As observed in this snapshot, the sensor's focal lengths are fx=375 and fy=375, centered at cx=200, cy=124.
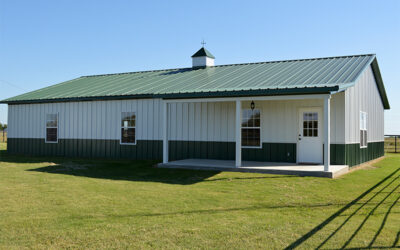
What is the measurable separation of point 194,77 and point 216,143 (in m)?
3.91

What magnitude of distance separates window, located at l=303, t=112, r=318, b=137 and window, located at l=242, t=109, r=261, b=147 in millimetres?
1668

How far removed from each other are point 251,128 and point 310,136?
2.17 metres

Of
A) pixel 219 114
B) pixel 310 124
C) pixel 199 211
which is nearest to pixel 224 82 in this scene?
pixel 219 114

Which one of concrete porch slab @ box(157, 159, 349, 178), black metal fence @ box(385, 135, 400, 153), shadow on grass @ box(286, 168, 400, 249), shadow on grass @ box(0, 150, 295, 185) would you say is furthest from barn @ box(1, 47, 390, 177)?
black metal fence @ box(385, 135, 400, 153)

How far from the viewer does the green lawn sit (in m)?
5.16

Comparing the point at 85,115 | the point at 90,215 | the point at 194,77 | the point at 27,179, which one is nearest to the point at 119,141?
the point at 85,115

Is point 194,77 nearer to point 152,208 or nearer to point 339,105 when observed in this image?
point 339,105

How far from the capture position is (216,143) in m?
14.8

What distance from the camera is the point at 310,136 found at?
13.3 meters

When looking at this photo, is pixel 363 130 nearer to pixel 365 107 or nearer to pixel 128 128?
pixel 365 107

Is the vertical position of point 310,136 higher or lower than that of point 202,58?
lower

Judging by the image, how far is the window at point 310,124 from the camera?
13.3m

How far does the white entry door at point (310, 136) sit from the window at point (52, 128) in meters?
11.6

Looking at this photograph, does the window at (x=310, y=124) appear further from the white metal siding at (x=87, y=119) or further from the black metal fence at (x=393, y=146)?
the black metal fence at (x=393, y=146)
